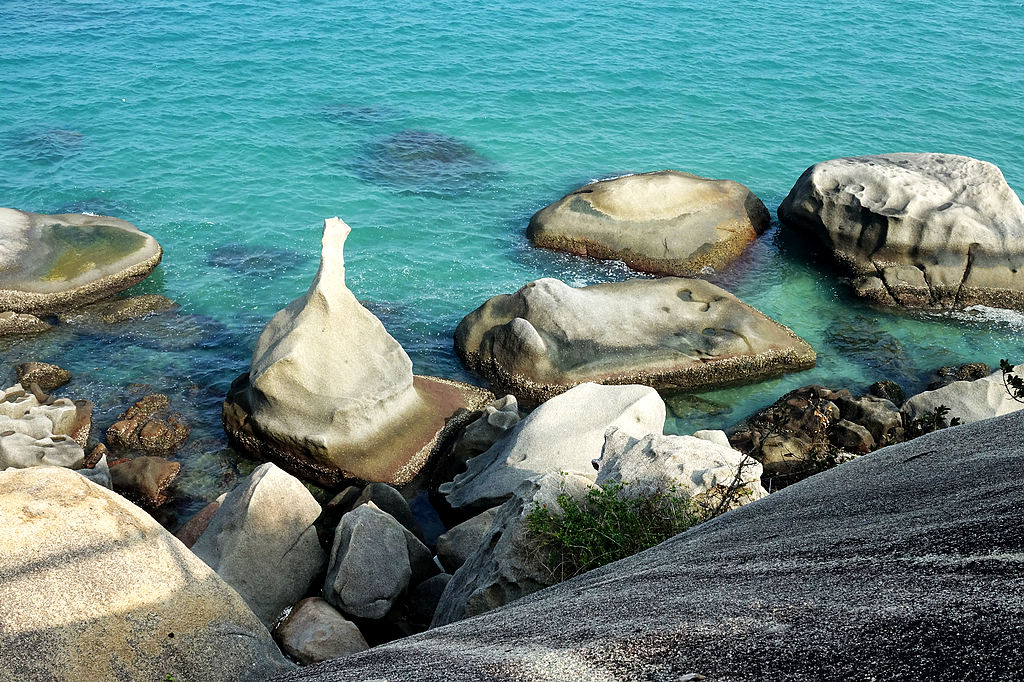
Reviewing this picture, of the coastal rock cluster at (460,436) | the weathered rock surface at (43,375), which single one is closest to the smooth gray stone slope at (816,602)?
the coastal rock cluster at (460,436)

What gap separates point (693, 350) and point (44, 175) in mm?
21545

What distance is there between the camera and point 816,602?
4867mm

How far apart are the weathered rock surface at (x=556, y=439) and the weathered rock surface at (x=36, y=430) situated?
6509 millimetres

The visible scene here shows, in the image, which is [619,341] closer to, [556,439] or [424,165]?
[556,439]

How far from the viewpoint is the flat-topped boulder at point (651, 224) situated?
24.4 meters

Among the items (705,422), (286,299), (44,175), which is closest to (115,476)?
(286,299)

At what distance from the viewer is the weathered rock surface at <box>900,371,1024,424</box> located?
1634 centimetres

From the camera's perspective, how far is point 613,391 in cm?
1568

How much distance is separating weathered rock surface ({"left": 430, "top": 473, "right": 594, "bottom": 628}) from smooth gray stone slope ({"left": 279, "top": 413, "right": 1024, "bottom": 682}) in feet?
6.42

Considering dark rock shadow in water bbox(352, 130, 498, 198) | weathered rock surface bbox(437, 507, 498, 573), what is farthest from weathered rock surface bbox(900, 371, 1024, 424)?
dark rock shadow in water bbox(352, 130, 498, 198)

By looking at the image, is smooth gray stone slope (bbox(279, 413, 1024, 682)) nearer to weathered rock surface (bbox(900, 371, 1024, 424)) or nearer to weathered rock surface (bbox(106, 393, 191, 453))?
weathered rock surface (bbox(900, 371, 1024, 424))

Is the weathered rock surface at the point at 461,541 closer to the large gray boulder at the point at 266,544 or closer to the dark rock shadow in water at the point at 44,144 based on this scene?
the large gray boulder at the point at 266,544

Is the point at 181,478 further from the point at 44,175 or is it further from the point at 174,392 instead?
the point at 44,175

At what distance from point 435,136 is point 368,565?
938 inches
